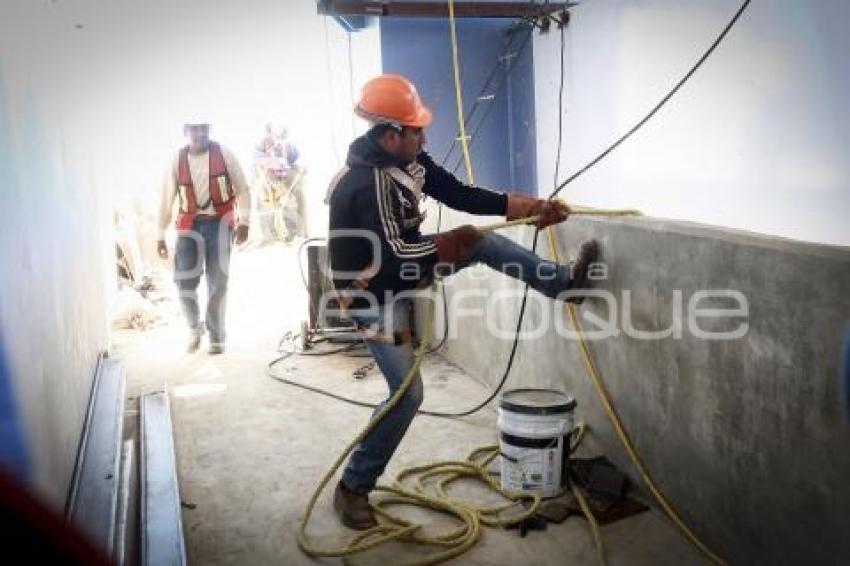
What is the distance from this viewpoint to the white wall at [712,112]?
475 centimetres

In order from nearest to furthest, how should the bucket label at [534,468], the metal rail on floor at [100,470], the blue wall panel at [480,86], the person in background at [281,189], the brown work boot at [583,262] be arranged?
the metal rail on floor at [100,470] → the bucket label at [534,468] → the brown work boot at [583,262] → the blue wall panel at [480,86] → the person in background at [281,189]

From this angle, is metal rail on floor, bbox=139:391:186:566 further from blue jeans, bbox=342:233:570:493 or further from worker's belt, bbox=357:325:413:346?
worker's belt, bbox=357:325:413:346

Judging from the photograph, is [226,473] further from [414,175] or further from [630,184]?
[630,184]

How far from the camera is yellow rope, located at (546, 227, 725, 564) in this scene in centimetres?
264

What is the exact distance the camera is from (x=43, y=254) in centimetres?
278

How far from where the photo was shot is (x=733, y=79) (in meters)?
5.52

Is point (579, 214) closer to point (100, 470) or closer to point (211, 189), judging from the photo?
point (100, 470)

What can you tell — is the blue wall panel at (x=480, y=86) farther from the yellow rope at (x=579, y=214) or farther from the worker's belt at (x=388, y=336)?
the worker's belt at (x=388, y=336)

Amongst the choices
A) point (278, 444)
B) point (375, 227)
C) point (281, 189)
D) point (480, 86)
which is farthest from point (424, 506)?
point (281, 189)

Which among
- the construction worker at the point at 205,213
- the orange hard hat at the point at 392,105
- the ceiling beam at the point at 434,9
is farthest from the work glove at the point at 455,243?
the ceiling beam at the point at 434,9

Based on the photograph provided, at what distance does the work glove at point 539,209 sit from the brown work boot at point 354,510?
54.0 inches

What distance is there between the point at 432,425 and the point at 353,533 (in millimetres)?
1211

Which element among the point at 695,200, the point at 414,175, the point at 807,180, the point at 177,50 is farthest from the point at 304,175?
the point at 414,175

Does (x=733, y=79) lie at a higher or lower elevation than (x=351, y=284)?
higher
